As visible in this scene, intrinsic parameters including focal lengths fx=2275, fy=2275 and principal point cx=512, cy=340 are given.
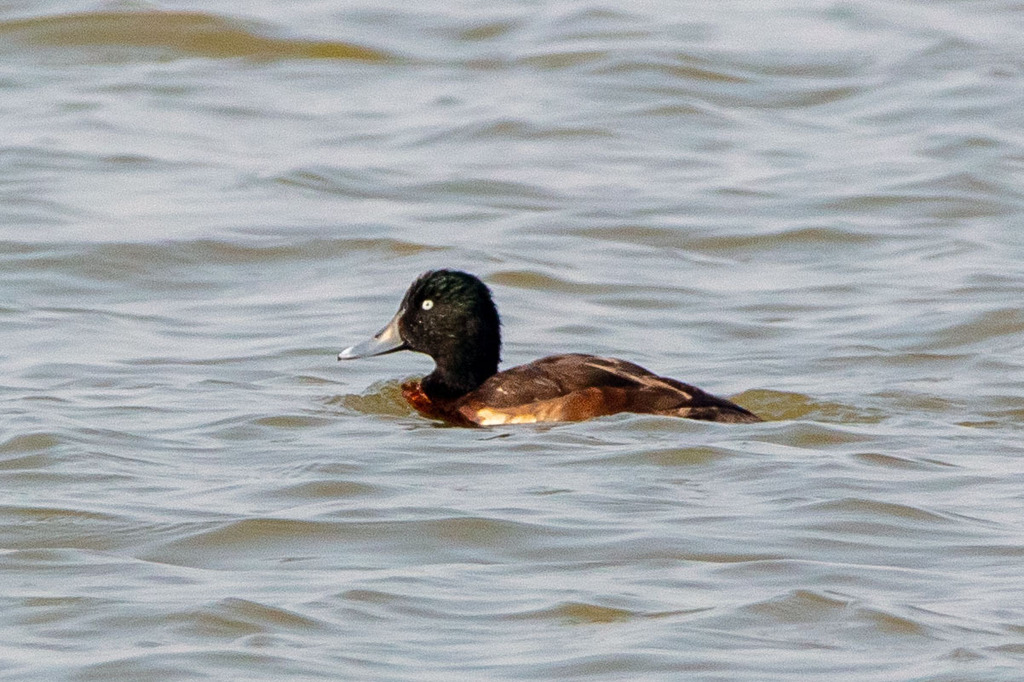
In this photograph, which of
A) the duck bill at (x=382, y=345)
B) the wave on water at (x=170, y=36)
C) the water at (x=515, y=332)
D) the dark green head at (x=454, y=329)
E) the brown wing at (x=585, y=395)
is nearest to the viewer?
the water at (x=515, y=332)

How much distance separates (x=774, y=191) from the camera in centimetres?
1587

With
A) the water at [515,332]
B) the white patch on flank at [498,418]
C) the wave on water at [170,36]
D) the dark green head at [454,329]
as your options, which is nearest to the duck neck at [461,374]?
the dark green head at [454,329]

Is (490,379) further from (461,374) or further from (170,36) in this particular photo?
(170,36)

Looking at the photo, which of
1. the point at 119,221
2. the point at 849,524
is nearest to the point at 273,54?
the point at 119,221

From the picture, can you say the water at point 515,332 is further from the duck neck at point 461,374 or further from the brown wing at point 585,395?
the duck neck at point 461,374

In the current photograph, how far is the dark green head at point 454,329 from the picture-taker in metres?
10.7

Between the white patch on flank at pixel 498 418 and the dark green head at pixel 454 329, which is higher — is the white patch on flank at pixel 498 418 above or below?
below

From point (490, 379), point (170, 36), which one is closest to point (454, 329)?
point (490, 379)

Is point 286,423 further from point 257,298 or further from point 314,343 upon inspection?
point 257,298

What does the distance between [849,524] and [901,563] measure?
569mm

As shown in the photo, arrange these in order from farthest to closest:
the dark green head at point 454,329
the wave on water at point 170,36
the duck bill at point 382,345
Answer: the wave on water at point 170,36
the duck bill at point 382,345
the dark green head at point 454,329

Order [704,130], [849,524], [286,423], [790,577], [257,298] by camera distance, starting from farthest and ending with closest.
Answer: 1. [704,130]
2. [257,298]
3. [286,423]
4. [849,524]
5. [790,577]

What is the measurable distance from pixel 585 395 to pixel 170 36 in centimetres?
1117

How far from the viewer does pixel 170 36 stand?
801 inches
